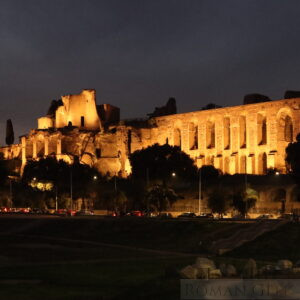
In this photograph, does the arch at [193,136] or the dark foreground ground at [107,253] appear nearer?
the dark foreground ground at [107,253]

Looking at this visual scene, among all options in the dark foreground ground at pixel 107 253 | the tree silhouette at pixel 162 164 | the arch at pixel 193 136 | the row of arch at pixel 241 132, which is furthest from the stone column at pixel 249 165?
the dark foreground ground at pixel 107 253

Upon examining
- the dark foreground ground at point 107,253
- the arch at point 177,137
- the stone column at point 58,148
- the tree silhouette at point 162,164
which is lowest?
the dark foreground ground at point 107,253

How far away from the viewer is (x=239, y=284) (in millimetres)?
22859

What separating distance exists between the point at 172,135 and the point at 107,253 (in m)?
82.8

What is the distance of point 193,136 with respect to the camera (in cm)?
12525

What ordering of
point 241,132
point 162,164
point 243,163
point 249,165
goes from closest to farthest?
1. point 162,164
2. point 249,165
3. point 243,163
4. point 241,132

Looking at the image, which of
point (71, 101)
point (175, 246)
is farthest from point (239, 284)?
point (71, 101)

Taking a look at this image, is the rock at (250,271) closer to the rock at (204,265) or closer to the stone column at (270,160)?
the rock at (204,265)

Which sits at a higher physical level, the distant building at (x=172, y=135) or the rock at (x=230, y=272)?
the distant building at (x=172, y=135)

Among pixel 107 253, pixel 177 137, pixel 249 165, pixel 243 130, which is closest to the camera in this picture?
pixel 107 253

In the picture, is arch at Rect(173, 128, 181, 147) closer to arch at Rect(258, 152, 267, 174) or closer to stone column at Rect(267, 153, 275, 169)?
arch at Rect(258, 152, 267, 174)

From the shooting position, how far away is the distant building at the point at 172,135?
109 m

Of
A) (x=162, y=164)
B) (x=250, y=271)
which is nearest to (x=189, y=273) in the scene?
(x=250, y=271)

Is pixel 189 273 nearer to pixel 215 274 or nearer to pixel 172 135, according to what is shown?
pixel 215 274
